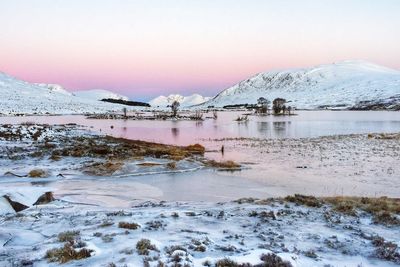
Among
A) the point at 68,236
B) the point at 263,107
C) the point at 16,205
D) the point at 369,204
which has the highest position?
the point at 263,107

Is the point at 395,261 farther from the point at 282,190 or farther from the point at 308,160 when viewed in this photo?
the point at 308,160

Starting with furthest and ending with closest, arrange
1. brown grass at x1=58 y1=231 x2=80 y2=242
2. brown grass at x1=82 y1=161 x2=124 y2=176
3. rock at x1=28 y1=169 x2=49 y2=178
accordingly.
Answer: brown grass at x1=82 y1=161 x2=124 y2=176, rock at x1=28 y1=169 x2=49 y2=178, brown grass at x1=58 y1=231 x2=80 y2=242

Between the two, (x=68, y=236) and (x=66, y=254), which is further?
(x=68, y=236)

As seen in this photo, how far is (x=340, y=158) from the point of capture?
3250cm

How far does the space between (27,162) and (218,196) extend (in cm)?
1494

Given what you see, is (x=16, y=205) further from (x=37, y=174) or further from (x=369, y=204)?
(x=369, y=204)

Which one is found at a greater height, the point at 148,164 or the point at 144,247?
the point at 144,247

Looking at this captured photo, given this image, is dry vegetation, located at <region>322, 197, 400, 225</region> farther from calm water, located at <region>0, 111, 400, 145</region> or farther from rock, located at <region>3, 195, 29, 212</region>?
calm water, located at <region>0, 111, 400, 145</region>

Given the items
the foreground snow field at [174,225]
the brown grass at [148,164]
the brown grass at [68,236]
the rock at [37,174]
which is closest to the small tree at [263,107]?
the brown grass at [148,164]

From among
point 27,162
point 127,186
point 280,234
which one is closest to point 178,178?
point 127,186

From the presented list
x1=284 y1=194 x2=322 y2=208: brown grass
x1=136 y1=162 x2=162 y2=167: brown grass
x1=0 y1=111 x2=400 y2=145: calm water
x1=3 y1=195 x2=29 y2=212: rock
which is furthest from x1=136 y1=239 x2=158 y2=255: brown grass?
x1=0 y1=111 x2=400 y2=145: calm water

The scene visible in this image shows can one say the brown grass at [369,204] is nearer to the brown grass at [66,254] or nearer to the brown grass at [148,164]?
the brown grass at [66,254]

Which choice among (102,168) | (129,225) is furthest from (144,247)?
(102,168)

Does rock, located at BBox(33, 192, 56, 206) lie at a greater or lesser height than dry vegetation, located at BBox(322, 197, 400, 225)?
greater
